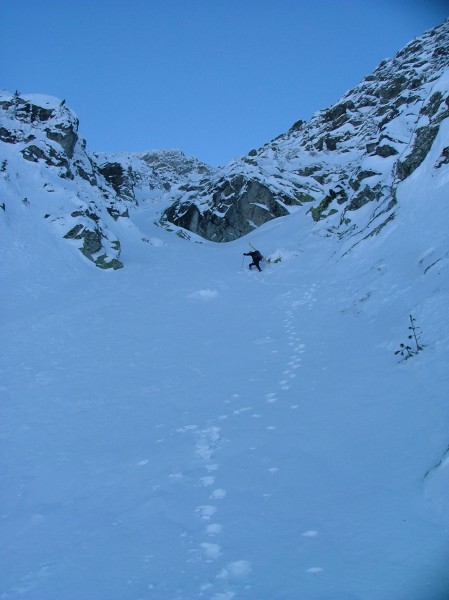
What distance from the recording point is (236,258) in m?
28.6

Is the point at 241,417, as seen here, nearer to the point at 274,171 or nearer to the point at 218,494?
the point at 218,494

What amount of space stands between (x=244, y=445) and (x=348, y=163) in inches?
1916

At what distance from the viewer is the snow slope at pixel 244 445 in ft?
12.1

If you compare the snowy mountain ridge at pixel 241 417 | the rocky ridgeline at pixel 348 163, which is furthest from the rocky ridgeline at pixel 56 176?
the rocky ridgeline at pixel 348 163

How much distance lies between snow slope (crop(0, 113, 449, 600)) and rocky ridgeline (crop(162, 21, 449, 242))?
136 inches

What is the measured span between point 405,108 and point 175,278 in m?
15.3

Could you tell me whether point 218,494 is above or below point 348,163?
below

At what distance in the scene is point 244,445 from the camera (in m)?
5.96

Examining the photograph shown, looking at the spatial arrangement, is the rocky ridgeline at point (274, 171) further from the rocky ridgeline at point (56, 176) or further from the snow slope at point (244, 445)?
the snow slope at point (244, 445)

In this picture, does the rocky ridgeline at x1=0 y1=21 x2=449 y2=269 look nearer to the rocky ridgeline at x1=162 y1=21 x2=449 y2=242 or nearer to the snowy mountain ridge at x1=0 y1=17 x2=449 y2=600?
the rocky ridgeline at x1=162 y1=21 x2=449 y2=242

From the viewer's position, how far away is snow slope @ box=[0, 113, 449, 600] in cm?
369

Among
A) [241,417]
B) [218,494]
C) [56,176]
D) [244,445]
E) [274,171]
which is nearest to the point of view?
[218,494]

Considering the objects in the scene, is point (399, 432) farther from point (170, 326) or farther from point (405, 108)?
point (405, 108)

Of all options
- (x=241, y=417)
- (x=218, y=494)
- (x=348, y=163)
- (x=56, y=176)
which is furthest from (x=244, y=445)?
(x=348, y=163)
